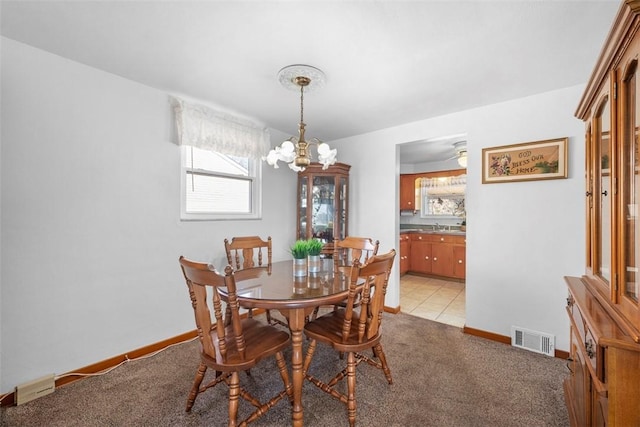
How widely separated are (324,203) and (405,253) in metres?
2.58

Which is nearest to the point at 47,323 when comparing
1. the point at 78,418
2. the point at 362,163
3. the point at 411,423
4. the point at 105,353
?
the point at 105,353

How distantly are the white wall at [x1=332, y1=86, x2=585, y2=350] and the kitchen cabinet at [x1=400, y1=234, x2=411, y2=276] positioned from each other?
8.00 ft

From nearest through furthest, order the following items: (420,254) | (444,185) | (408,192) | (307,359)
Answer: (307,359)
(420,254)
(444,185)
(408,192)

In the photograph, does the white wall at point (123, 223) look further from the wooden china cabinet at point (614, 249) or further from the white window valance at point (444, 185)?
the white window valance at point (444, 185)

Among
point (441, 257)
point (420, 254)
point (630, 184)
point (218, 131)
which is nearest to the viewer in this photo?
point (630, 184)

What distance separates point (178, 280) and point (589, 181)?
3.21 m

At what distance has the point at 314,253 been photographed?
216 centimetres

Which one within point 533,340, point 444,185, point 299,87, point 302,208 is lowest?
point 533,340

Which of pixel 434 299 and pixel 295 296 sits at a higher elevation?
pixel 295 296

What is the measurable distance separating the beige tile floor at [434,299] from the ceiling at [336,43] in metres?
2.45

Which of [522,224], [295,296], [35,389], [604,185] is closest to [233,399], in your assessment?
[295,296]

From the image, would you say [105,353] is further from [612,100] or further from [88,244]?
[612,100]

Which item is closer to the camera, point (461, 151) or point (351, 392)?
point (351, 392)

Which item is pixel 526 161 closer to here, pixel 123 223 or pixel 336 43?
pixel 336 43
